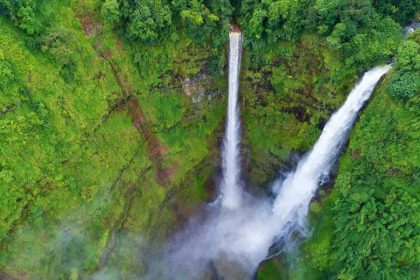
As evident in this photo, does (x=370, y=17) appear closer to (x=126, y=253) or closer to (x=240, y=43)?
(x=240, y=43)

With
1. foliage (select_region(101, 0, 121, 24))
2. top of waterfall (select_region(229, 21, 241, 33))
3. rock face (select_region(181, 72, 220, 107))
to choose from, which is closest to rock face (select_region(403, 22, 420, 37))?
top of waterfall (select_region(229, 21, 241, 33))

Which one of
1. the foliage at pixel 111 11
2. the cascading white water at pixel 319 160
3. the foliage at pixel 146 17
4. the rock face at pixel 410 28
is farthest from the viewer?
the foliage at pixel 146 17

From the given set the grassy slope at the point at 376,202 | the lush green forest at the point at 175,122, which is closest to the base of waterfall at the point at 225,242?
the lush green forest at the point at 175,122

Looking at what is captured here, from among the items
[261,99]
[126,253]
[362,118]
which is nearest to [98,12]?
[261,99]

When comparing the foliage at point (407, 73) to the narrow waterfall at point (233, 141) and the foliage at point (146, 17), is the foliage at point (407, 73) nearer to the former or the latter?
the narrow waterfall at point (233, 141)

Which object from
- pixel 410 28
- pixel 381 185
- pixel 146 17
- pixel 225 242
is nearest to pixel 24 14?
pixel 146 17

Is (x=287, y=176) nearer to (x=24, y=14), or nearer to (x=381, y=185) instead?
(x=381, y=185)

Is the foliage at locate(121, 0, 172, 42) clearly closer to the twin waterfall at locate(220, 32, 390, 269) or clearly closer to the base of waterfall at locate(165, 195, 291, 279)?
the twin waterfall at locate(220, 32, 390, 269)
